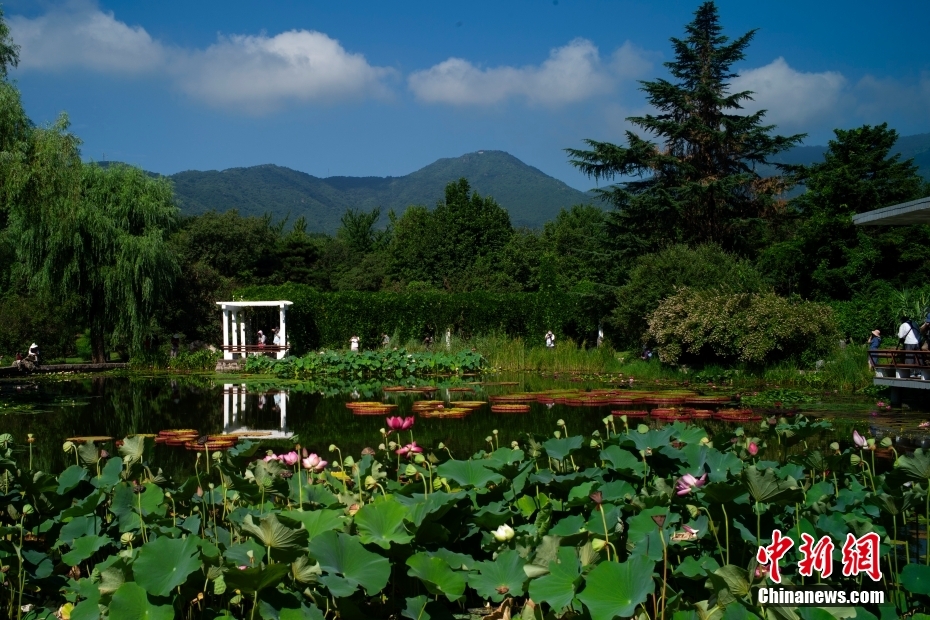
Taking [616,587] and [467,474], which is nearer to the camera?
[616,587]

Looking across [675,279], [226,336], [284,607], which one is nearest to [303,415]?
[284,607]

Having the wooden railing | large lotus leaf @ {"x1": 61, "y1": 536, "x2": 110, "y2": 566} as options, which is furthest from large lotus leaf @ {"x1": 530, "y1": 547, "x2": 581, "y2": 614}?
the wooden railing

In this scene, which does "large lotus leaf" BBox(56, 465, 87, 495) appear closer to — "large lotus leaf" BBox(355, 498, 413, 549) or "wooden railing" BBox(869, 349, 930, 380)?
"large lotus leaf" BBox(355, 498, 413, 549)

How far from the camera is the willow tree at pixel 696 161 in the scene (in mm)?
26547

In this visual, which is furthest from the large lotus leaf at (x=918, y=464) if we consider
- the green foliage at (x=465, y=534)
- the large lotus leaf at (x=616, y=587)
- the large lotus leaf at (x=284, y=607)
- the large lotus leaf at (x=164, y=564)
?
the large lotus leaf at (x=164, y=564)

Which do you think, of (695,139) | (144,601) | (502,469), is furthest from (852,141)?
(144,601)

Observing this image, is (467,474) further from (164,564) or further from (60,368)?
(60,368)

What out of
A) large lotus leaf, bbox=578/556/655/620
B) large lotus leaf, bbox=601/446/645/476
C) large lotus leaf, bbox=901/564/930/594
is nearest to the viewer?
large lotus leaf, bbox=578/556/655/620

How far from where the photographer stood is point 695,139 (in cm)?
2741

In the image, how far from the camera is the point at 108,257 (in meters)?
24.2

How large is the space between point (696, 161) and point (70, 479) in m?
26.6

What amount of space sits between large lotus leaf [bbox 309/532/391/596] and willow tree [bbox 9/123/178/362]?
820 inches

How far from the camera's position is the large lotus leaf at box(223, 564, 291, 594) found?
251 cm

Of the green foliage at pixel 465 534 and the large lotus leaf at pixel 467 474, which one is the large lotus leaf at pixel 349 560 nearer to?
the green foliage at pixel 465 534
